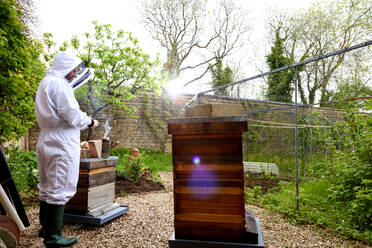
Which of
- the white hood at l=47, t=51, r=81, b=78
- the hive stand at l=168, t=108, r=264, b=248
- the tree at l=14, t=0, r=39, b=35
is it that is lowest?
the hive stand at l=168, t=108, r=264, b=248

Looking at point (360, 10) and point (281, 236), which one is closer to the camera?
point (281, 236)

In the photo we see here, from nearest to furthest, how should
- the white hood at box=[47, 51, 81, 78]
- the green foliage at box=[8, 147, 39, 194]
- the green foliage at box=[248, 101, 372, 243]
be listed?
the white hood at box=[47, 51, 81, 78] < the green foliage at box=[248, 101, 372, 243] < the green foliage at box=[8, 147, 39, 194]

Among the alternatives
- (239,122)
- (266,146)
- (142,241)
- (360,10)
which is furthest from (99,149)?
(360,10)

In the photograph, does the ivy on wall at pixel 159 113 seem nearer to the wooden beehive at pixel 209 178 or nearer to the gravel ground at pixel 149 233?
the gravel ground at pixel 149 233

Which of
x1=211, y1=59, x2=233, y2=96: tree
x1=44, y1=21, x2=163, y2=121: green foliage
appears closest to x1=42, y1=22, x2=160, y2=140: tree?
x1=44, y1=21, x2=163, y2=121: green foliage

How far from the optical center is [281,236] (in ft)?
8.71

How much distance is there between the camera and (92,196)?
275 cm

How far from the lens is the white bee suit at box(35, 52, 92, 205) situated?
2.17 metres

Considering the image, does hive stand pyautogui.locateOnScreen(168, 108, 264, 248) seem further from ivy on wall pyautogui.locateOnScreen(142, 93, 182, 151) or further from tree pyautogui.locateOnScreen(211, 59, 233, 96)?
tree pyautogui.locateOnScreen(211, 59, 233, 96)

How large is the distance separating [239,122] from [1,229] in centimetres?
216

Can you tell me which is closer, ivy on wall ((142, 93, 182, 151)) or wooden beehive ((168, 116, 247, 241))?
wooden beehive ((168, 116, 247, 241))

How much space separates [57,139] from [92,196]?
0.92 m

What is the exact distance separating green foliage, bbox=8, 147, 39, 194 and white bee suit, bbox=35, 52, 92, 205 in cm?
227

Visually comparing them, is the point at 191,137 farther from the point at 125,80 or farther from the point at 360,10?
the point at 360,10
